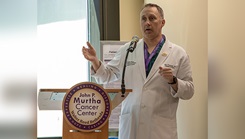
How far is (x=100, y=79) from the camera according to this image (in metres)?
2.01

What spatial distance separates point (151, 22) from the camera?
6.64ft

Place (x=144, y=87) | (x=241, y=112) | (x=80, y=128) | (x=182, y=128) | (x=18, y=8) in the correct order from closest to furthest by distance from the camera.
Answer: (x=18, y=8) → (x=80, y=128) → (x=241, y=112) → (x=144, y=87) → (x=182, y=128)

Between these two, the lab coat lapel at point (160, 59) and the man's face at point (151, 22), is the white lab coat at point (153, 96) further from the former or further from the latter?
the man's face at point (151, 22)

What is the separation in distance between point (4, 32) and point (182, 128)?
85.8 inches

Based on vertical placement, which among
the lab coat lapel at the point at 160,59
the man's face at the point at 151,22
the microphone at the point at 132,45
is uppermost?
the man's face at the point at 151,22

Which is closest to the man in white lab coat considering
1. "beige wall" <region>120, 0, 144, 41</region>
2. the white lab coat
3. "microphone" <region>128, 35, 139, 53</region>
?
the white lab coat

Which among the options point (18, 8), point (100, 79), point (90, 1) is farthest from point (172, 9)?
point (18, 8)

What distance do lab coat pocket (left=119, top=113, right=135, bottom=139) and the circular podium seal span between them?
492 millimetres

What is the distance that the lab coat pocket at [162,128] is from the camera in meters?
1.92

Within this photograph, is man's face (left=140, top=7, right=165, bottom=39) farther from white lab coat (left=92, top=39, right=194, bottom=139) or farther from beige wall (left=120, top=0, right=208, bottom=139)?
beige wall (left=120, top=0, right=208, bottom=139)

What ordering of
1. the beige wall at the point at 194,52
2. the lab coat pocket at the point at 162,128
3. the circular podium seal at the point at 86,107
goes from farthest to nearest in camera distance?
the beige wall at the point at 194,52 → the lab coat pocket at the point at 162,128 → the circular podium seal at the point at 86,107

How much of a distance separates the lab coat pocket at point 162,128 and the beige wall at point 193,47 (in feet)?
2.14

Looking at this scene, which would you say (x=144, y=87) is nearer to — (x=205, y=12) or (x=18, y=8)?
(x=205, y=12)

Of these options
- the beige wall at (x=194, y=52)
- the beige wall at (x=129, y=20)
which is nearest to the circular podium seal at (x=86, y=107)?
the beige wall at (x=194, y=52)
